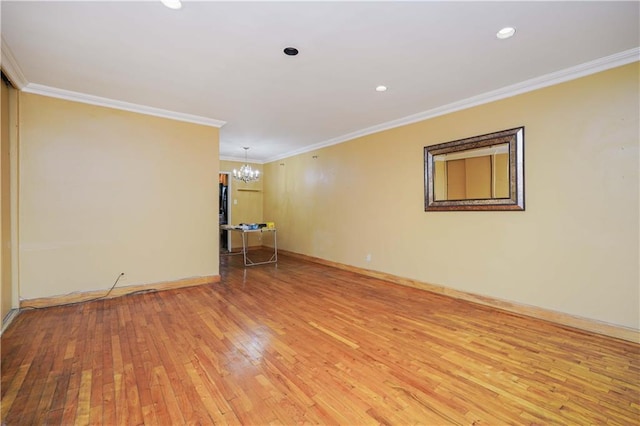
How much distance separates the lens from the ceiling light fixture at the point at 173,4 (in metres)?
1.92

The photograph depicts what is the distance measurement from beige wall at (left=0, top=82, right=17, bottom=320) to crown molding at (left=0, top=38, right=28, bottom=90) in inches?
4.3

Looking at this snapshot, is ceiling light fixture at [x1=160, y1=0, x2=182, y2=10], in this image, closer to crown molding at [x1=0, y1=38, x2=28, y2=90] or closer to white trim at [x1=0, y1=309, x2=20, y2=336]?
crown molding at [x1=0, y1=38, x2=28, y2=90]

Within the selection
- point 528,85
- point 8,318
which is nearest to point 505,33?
point 528,85

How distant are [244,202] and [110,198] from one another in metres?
4.11

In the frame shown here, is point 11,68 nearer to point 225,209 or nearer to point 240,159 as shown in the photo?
point 240,159

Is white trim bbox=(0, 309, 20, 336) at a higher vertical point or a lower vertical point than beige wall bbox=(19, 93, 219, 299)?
lower

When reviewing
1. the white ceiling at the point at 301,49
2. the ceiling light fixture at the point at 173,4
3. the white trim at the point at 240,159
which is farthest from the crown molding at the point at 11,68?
the white trim at the point at 240,159

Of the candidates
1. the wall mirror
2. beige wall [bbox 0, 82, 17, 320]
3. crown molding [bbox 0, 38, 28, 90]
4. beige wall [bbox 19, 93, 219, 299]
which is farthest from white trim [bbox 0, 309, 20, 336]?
the wall mirror

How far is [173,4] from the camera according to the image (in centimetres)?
195

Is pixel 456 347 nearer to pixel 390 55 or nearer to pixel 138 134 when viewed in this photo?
pixel 390 55

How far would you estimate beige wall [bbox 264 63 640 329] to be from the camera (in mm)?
2611

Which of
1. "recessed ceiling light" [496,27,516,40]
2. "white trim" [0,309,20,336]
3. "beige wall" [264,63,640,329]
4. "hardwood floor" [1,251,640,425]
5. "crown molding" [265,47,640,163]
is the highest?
"recessed ceiling light" [496,27,516,40]

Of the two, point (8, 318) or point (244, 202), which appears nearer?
point (8, 318)

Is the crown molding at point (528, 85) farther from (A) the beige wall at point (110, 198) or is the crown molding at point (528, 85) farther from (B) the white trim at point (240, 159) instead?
(B) the white trim at point (240, 159)
